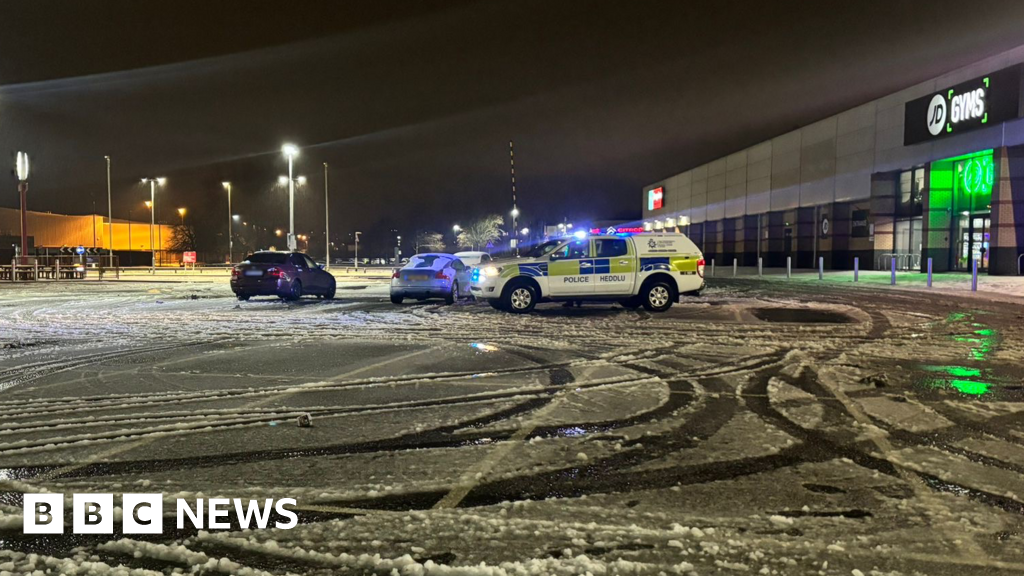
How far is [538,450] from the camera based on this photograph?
4.89 m

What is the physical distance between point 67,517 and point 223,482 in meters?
0.82

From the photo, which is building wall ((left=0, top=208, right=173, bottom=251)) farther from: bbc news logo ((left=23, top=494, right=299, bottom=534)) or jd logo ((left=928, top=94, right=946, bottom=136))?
bbc news logo ((left=23, top=494, right=299, bottom=534))

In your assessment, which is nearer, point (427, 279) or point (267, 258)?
point (427, 279)

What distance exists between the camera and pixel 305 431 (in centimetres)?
543

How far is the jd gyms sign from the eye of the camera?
28297mm

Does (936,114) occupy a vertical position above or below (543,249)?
above

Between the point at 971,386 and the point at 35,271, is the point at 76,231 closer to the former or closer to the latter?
the point at 35,271

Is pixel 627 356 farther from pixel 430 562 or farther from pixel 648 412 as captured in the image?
pixel 430 562

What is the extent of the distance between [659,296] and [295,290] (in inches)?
413

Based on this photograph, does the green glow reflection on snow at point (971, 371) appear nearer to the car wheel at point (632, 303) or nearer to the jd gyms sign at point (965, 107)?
the car wheel at point (632, 303)

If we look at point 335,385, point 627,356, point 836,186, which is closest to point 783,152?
point 836,186

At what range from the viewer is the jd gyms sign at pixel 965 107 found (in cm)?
2830

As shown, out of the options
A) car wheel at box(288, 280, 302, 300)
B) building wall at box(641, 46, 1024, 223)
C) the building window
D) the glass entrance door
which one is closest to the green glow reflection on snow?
car wheel at box(288, 280, 302, 300)

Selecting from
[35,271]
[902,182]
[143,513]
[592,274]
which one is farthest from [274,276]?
[902,182]
